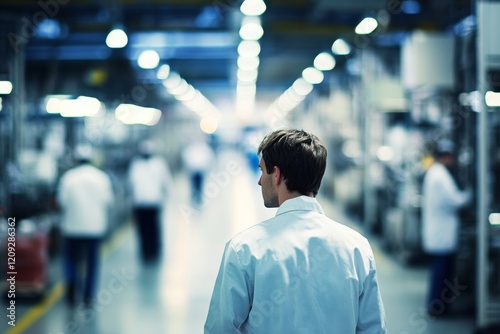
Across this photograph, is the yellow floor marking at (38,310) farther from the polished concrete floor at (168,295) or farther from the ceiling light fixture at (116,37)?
the ceiling light fixture at (116,37)

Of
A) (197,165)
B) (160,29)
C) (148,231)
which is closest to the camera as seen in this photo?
(148,231)

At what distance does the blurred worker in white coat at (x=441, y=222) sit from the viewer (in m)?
6.07

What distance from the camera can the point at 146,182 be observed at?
8773 mm

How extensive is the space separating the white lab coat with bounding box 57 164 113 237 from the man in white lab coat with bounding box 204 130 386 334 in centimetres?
484

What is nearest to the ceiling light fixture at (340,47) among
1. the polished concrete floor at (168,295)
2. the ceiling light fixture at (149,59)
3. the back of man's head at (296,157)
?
the ceiling light fixture at (149,59)

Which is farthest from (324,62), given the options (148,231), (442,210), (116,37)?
(442,210)

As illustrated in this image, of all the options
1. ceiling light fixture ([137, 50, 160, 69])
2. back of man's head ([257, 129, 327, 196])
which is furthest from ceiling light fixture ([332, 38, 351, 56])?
back of man's head ([257, 129, 327, 196])

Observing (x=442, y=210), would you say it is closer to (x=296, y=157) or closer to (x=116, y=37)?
(x=296, y=157)

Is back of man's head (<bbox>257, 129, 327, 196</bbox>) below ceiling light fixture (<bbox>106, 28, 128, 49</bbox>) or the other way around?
below

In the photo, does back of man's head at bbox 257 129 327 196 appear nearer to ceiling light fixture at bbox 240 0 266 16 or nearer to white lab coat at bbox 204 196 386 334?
white lab coat at bbox 204 196 386 334

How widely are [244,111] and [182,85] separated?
2198cm

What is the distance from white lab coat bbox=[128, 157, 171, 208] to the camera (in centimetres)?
880

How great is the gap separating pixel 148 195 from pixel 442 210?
4.19 meters

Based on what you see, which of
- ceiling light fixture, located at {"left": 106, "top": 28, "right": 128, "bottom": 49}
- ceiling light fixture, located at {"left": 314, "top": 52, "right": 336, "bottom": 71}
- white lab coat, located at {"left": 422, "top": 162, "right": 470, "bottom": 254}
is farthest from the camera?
ceiling light fixture, located at {"left": 314, "top": 52, "right": 336, "bottom": 71}
